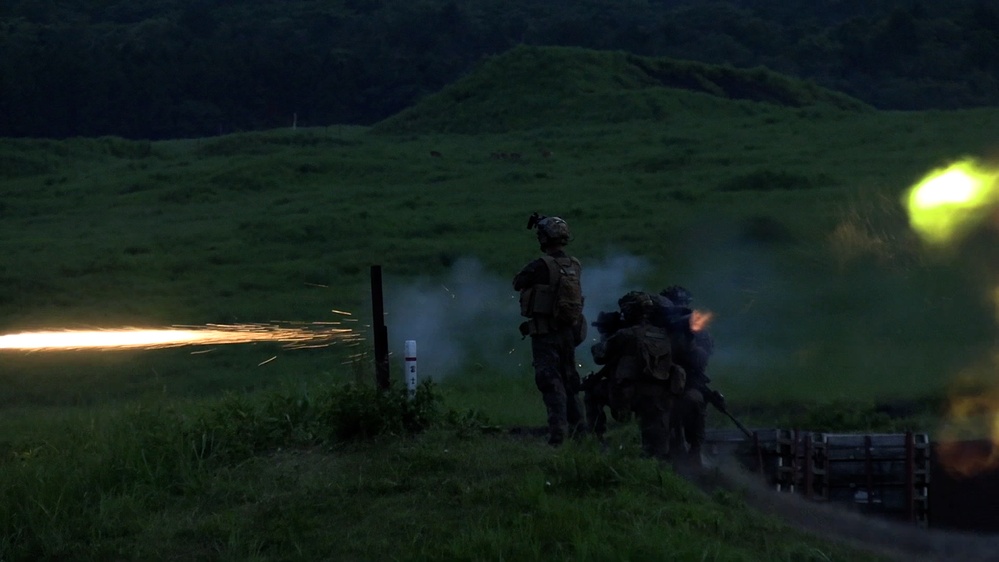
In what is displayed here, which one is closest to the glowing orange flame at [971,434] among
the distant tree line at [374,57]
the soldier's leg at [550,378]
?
the soldier's leg at [550,378]

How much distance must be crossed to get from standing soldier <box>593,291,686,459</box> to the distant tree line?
177 ft

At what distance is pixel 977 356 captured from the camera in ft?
56.5

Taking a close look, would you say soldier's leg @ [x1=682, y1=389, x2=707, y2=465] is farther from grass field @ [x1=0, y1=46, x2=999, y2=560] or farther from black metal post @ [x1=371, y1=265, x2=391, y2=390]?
black metal post @ [x1=371, y1=265, x2=391, y2=390]

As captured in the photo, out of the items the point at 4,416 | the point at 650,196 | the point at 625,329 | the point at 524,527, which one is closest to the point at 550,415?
the point at 625,329

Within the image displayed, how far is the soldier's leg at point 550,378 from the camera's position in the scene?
36.5 feet

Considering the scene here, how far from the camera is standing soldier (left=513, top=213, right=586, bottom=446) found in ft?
36.4

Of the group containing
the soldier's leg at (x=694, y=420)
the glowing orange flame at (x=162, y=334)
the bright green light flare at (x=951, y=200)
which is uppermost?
the bright green light flare at (x=951, y=200)

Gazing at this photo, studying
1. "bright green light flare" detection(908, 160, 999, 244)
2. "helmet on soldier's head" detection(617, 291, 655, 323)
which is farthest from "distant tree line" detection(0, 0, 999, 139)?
"helmet on soldier's head" detection(617, 291, 655, 323)

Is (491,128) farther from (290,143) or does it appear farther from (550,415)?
(550,415)

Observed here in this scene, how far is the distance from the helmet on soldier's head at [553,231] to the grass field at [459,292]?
1610mm

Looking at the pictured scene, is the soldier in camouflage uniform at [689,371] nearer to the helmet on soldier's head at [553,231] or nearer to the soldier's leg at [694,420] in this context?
the soldier's leg at [694,420]

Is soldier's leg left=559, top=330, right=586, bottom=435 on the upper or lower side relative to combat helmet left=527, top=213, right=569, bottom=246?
→ lower

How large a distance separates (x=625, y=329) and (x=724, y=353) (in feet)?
25.8

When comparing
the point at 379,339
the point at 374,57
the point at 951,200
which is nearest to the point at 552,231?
the point at 379,339
